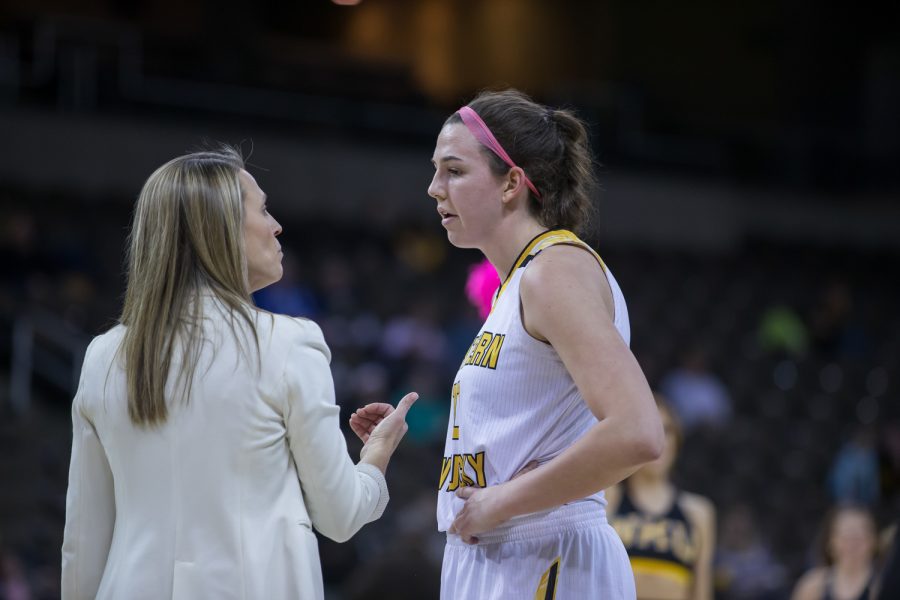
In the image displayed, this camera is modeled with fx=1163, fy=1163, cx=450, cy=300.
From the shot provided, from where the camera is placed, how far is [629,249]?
46.5 ft

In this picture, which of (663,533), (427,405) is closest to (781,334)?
(427,405)

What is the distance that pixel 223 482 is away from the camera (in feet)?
7.34

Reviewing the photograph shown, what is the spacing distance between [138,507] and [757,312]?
1202cm

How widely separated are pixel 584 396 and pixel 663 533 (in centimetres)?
245

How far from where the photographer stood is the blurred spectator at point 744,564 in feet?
27.6

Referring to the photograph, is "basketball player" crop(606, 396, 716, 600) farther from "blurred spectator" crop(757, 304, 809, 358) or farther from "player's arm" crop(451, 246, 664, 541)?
"blurred spectator" crop(757, 304, 809, 358)

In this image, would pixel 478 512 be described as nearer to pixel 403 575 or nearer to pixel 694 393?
pixel 403 575

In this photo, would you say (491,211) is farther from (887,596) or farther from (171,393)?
(887,596)

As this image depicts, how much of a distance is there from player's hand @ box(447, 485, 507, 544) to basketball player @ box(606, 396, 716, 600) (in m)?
2.17

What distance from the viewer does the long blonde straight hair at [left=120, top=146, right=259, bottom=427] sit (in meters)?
2.26

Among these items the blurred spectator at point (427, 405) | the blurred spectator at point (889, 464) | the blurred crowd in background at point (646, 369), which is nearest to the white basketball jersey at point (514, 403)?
the blurred crowd in background at point (646, 369)

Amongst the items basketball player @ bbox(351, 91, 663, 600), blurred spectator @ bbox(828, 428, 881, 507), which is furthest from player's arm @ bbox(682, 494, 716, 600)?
blurred spectator @ bbox(828, 428, 881, 507)

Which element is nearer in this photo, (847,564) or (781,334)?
(847,564)

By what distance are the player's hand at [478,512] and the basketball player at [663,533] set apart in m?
2.17
